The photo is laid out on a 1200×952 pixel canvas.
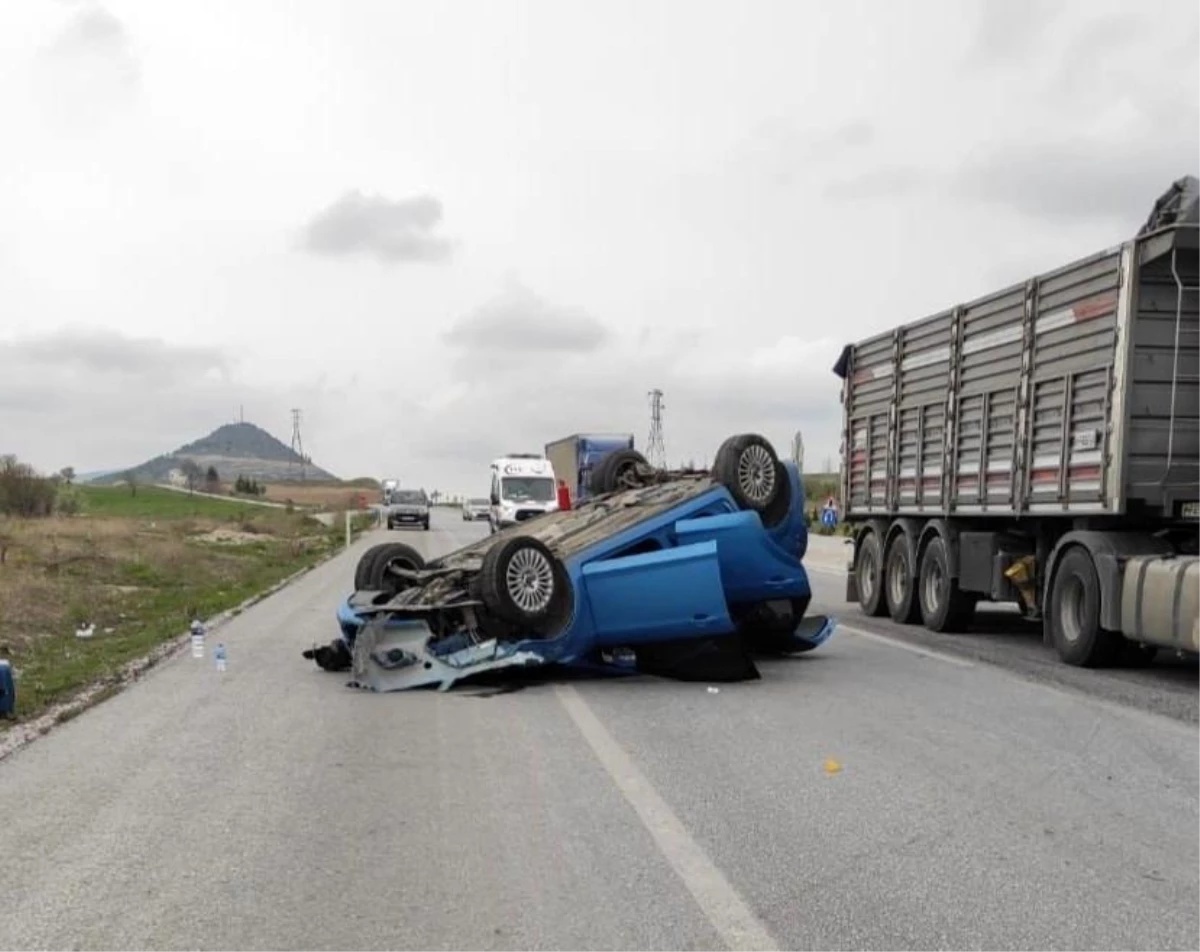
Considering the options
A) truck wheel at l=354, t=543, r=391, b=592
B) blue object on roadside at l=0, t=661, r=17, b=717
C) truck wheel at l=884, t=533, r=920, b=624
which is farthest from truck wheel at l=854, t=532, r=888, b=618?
blue object on roadside at l=0, t=661, r=17, b=717

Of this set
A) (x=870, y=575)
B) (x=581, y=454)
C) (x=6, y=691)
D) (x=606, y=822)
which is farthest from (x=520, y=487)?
(x=606, y=822)

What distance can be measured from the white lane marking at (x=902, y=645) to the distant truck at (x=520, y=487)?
75.4ft

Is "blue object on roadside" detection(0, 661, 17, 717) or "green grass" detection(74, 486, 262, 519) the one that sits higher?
"blue object on roadside" detection(0, 661, 17, 717)

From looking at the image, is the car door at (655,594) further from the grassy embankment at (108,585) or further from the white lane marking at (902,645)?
the grassy embankment at (108,585)

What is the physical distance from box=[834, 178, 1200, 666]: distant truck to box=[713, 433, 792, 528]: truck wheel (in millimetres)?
2610

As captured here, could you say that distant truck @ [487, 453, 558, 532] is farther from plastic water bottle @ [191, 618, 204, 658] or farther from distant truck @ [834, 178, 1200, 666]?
plastic water bottle @ [191, 618, 204, 658]

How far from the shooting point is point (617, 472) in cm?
1453

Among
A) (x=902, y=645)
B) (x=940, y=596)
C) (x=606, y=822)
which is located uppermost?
(x=940, y=596)

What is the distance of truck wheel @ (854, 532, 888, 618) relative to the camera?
669 inches

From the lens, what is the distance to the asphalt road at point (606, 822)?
463 centimetres

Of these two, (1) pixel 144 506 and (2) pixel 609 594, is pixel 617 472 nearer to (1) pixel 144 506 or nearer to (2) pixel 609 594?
(2) pixel 609 594

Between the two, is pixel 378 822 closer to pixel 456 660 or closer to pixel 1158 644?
pixel 456 660

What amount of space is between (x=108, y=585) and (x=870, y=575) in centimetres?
1315

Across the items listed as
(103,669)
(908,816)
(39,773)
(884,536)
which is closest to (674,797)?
(908,816)
